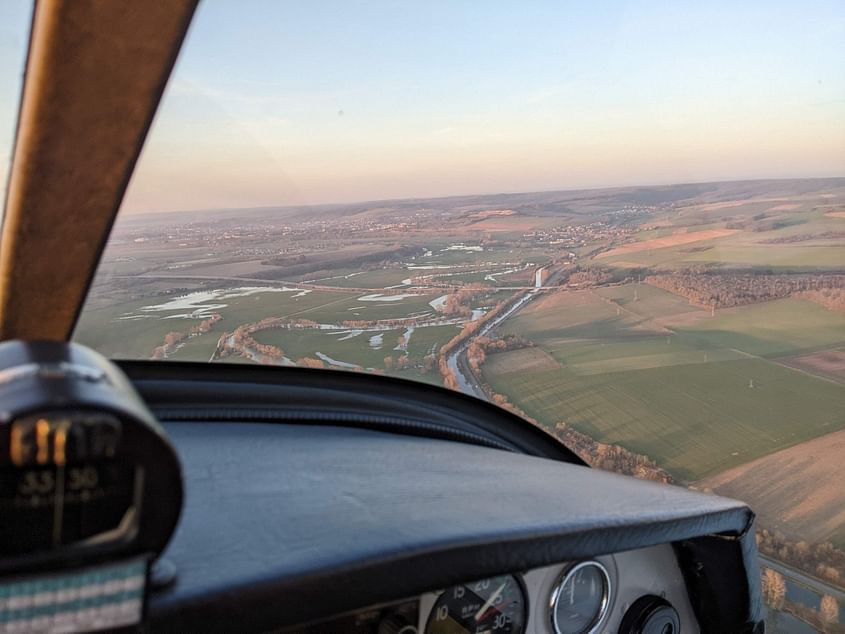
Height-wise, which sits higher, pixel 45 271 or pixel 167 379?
pixel 45 271

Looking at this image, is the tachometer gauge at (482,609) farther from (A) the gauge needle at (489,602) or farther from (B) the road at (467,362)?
(B) the road at (467,362)

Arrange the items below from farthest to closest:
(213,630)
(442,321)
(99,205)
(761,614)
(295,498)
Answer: (442,321)
(761,614)
(99,205)
(295,498)
(213,630)

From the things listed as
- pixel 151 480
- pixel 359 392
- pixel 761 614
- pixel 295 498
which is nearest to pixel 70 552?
pixel 151 480

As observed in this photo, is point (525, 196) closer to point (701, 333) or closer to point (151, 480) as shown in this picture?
point (701, 333)

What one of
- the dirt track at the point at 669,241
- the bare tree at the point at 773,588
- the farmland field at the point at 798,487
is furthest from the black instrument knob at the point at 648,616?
the dirt track at the point at 669,241

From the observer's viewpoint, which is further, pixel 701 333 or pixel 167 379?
pixel 701 333

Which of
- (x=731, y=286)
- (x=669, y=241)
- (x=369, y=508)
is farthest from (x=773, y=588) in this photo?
(x=369, y=508)


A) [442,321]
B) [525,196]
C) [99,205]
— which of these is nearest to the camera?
[99,205]
